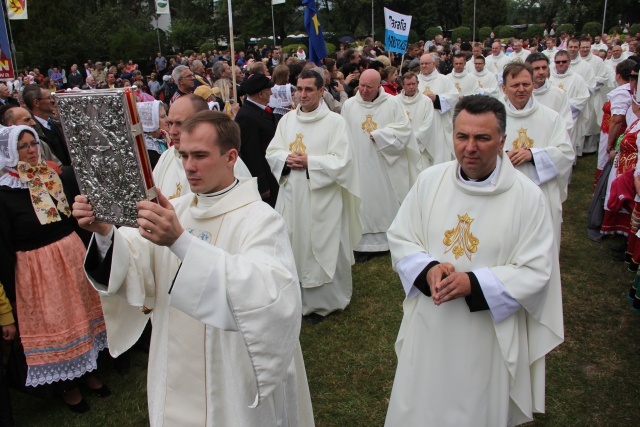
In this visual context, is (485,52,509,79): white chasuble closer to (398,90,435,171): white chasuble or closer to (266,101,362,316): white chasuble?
(398,90,435,171): white chasuble

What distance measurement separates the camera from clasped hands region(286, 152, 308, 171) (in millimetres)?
5730

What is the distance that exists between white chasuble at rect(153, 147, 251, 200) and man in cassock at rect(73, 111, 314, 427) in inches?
52.8

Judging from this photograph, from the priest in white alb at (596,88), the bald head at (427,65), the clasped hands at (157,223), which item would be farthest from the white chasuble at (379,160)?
the priest in white alb at (596,88)

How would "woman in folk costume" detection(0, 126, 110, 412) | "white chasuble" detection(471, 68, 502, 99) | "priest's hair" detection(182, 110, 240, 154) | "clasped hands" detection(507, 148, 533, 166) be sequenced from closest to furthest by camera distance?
"priest's hair" detection(182, 110, 240, 154) < "woman in folk costume" detection(0, 126, 110, 412) < "clasped hands" detection(507, 148, 533, 166) < "white chasuble" detection(471, 68, 502, 99)

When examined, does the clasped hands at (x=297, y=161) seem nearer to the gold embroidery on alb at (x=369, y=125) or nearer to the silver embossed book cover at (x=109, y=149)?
the gold embroidery on alb at (x=369, y=125)

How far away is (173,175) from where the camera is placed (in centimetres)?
430

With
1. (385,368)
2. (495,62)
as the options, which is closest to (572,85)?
(495,62)

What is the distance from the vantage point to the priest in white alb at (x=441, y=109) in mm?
9680

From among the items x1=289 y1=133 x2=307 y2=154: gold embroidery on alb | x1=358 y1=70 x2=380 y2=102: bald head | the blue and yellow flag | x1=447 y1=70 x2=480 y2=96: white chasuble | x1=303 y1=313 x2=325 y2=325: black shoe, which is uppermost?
the blue and yellow flag

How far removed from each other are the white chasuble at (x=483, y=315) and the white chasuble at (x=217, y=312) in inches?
32.0

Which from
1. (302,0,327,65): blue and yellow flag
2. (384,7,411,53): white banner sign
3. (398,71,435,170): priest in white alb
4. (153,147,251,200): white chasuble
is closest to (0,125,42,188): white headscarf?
(153,147,251,200): white chasuble

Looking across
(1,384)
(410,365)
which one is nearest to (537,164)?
(410,365)

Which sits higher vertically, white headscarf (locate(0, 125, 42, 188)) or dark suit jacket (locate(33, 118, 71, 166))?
white headscarf (locate(0, 125, 42, 188))

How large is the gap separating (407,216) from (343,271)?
2.79 m
